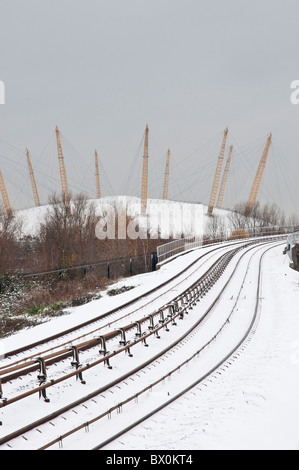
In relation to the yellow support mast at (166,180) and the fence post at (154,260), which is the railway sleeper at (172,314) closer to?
the fence post at (154,260)

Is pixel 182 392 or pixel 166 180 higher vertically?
pixel 166 180

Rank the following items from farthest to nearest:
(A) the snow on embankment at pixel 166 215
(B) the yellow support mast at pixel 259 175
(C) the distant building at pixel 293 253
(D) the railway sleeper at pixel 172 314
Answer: (B) the yellow support mast at pixel 259 175, (A) the snow on embankment at pixel 166 215, (C) the distant building at pixel 293 253, (D) the railway sleeper at pixel 172 314

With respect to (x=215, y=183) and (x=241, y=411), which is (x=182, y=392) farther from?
(x=215, y=183)

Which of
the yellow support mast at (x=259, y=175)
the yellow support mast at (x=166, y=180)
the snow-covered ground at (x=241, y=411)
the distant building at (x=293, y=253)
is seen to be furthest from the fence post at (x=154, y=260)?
the yellow support mast at (x=166, y=180)

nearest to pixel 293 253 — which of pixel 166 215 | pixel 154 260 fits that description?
pixel 154 260

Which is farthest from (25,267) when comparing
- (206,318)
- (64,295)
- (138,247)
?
(206,318)

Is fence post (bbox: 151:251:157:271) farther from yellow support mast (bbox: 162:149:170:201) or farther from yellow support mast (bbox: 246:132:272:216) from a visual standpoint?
yellow support mast (bbox: 162:149:170:201)

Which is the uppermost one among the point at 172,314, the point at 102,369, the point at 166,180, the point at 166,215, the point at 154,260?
the point at 166,180

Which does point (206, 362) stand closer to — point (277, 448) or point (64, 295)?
point (277, 448)

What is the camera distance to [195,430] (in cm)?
655

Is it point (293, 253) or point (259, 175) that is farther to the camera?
point (259, 175)

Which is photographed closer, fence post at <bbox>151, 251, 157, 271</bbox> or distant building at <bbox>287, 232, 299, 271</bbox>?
fence post at <bbox>151, 251, 157, 271</bbox>

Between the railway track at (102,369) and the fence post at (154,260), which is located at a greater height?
the fence post at (154,260)

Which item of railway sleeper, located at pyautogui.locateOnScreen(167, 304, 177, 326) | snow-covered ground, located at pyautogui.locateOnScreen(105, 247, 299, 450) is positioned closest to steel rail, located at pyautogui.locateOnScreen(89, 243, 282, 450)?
snow-covered ground, located at pyautogui.locateOnScreen(105, 247, 299, 450)
